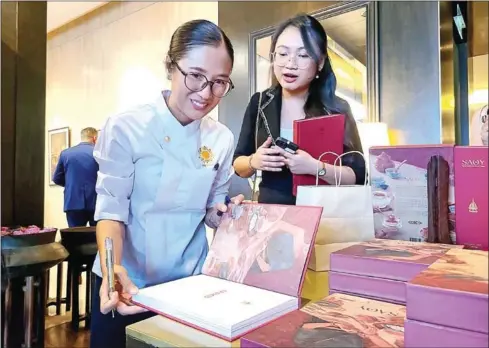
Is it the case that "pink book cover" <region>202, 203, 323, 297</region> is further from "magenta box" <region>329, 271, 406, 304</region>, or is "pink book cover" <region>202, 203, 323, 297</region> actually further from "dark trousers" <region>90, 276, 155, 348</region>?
"dark trousers" <region>90, 276, 155, 348</region>

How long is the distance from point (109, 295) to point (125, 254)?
0.79ft

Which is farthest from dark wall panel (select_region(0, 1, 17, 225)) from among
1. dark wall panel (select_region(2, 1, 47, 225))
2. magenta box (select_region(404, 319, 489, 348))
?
magenta box (select_region(404, 319, 489, 348))

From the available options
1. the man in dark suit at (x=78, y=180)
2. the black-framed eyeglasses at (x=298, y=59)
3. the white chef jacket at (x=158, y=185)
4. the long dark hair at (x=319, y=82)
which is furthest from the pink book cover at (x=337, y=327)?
the man in dark suit at (x=78, y=180)

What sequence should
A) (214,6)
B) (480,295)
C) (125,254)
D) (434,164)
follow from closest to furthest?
(480,295)
(434,164)
(125,254)
(214,6)

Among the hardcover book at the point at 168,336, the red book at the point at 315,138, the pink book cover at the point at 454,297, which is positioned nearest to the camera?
the pink book cover at the point at 454,297

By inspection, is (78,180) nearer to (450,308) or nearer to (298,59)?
(298,59)

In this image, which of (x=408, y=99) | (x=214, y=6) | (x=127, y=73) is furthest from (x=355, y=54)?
(x=127, y=73)

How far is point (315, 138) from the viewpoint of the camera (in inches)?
33.5

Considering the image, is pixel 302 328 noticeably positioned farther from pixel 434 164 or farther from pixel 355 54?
pixel 355 54

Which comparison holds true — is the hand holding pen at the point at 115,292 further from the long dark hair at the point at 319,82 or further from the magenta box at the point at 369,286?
the long dark hair at the point at 319,82

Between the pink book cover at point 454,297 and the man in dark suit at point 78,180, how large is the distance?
937mm

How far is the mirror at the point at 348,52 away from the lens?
125 cm

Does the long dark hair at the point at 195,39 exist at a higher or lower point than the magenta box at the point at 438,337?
higher

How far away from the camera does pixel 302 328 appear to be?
1.17 feet
